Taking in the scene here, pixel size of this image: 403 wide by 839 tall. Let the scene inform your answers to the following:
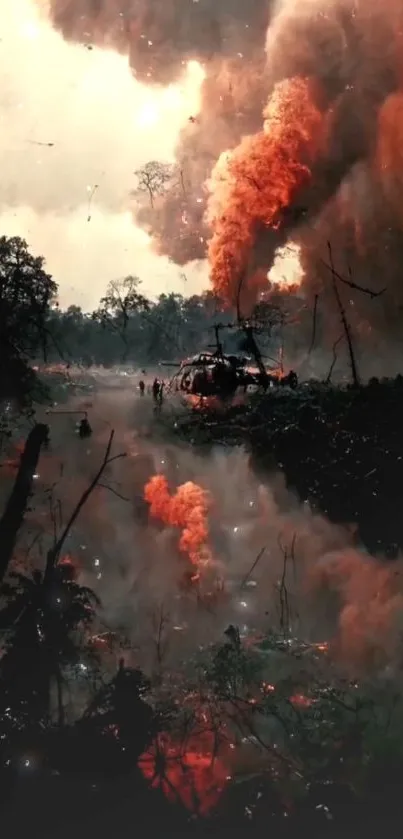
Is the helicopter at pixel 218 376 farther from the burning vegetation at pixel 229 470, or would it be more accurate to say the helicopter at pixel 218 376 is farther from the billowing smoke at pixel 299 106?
the billowing smoke at pixel 299 106

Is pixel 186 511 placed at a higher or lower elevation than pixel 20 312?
lower

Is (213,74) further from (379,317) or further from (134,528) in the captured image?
(134,528)

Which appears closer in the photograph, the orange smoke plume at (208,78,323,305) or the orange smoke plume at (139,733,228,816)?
the orange smoke plume at (139,733,228,816)

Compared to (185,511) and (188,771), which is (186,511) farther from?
(188,771)

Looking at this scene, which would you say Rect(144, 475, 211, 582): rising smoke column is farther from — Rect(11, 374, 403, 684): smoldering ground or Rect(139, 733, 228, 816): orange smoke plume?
Rect(139, 733, 228, 816): orange smoke plume

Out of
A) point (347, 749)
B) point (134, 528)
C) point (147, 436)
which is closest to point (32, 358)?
point (147, 436)

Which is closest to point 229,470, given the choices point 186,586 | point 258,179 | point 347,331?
point 186,586

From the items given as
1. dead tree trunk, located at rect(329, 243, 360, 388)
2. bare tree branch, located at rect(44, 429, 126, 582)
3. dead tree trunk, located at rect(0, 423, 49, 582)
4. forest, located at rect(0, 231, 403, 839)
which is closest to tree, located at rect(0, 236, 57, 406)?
forest, located at rect(0, 231, 403, 839)
